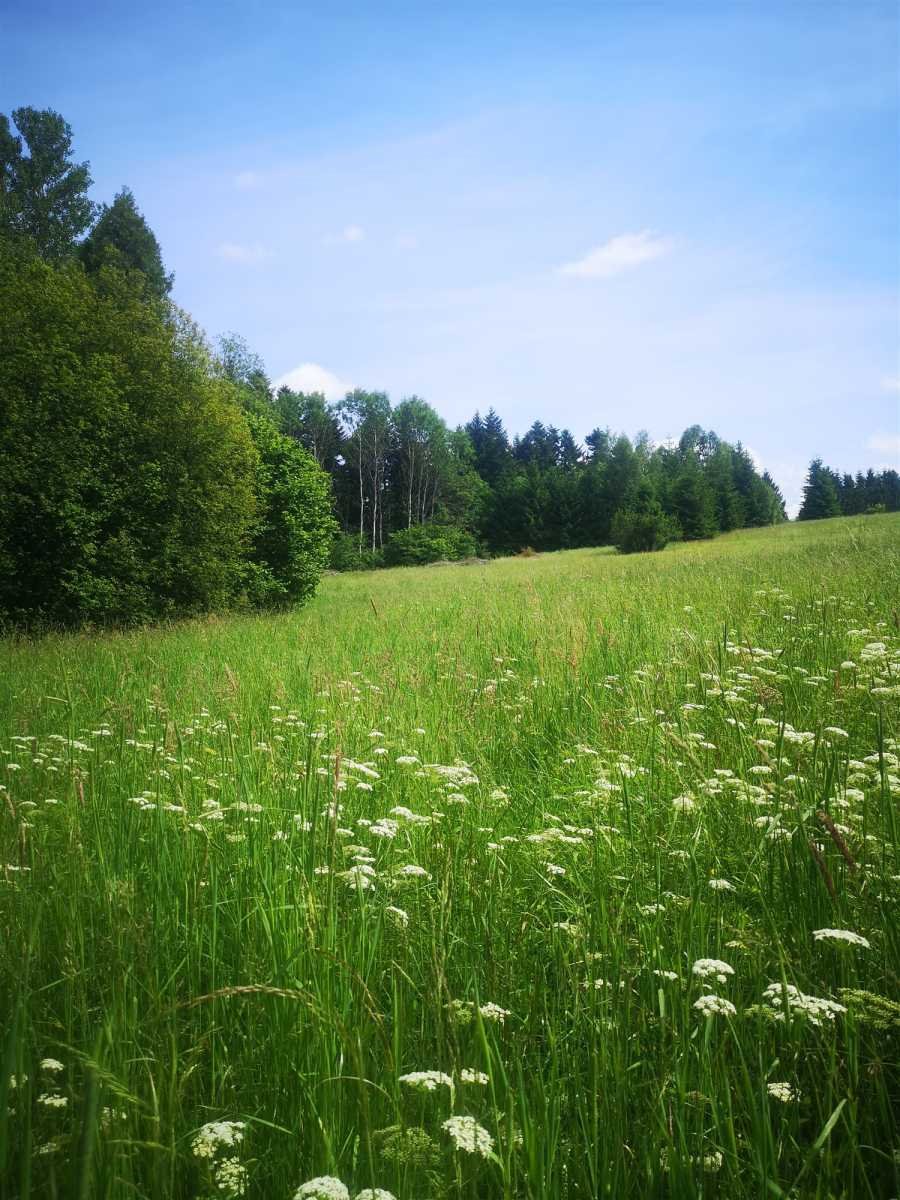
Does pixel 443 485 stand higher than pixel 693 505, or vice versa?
pixel 443 485

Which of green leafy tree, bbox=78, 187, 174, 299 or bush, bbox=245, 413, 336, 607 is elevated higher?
green leafy tree, bbox=78, 187, 174, 299

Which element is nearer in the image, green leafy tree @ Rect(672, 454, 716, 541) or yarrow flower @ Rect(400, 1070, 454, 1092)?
yarrow flower @ Rect(400, 1070, 454, 1092)

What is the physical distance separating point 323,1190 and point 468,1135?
263mm

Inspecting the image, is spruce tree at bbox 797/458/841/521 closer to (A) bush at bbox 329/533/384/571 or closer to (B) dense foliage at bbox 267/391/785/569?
(B) dense foliage at bbox 267/391/785/569

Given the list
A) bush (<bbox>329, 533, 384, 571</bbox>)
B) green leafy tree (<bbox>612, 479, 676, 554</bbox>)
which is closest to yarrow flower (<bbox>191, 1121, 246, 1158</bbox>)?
green leafy tree (<bbox>612, 479, 676, 554</bbox>)

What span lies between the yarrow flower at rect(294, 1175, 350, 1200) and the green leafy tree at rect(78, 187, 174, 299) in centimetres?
3950

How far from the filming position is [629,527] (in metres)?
37.1

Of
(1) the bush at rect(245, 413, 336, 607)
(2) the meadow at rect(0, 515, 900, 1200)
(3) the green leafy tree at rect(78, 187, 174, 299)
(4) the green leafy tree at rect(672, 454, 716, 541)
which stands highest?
(3) the green leafy tree at rect(78, 187, 174, 299)

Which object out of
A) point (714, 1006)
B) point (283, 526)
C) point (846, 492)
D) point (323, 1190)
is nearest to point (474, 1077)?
point (323, 1190)

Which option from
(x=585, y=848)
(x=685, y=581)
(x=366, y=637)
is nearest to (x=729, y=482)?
(x=685, y=581)

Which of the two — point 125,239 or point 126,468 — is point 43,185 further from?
point 126,468

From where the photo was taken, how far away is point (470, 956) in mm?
2266

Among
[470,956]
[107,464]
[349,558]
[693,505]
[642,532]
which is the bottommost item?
[470,956]

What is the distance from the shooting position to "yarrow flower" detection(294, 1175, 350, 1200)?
3.43ft
